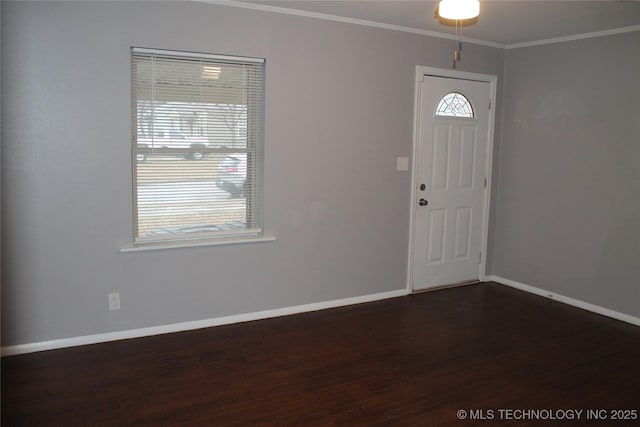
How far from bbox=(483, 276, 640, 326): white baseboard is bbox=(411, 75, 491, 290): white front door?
1.04 feet

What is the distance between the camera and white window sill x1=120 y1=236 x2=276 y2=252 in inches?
143

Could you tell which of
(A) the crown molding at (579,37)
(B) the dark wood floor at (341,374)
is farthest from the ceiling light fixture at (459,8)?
(A) the crown molding at (579,37)

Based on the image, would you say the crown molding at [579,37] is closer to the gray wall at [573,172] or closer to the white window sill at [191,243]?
the gray wall at [573,172]

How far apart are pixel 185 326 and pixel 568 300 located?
333cm

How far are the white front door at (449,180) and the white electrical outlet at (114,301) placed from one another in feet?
8.47

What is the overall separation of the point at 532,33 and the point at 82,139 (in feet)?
12.1

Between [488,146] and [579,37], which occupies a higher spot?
[579,37]

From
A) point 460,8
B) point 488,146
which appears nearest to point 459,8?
point 460,8

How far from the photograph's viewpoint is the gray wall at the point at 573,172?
4219mm

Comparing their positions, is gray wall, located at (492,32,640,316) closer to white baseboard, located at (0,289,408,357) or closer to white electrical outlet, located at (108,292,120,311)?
white baseboard, located at (0,289,408,357)

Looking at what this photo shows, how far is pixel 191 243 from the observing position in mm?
3820

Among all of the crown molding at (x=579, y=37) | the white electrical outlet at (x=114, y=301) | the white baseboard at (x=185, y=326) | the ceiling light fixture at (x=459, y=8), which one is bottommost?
the white baseboard at (x=185, y=326)

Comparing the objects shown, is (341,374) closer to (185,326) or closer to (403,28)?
(185,326)

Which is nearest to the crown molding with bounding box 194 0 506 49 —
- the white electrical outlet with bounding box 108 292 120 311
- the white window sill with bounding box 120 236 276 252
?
the white window sill with bounding box 120 236 276 252
